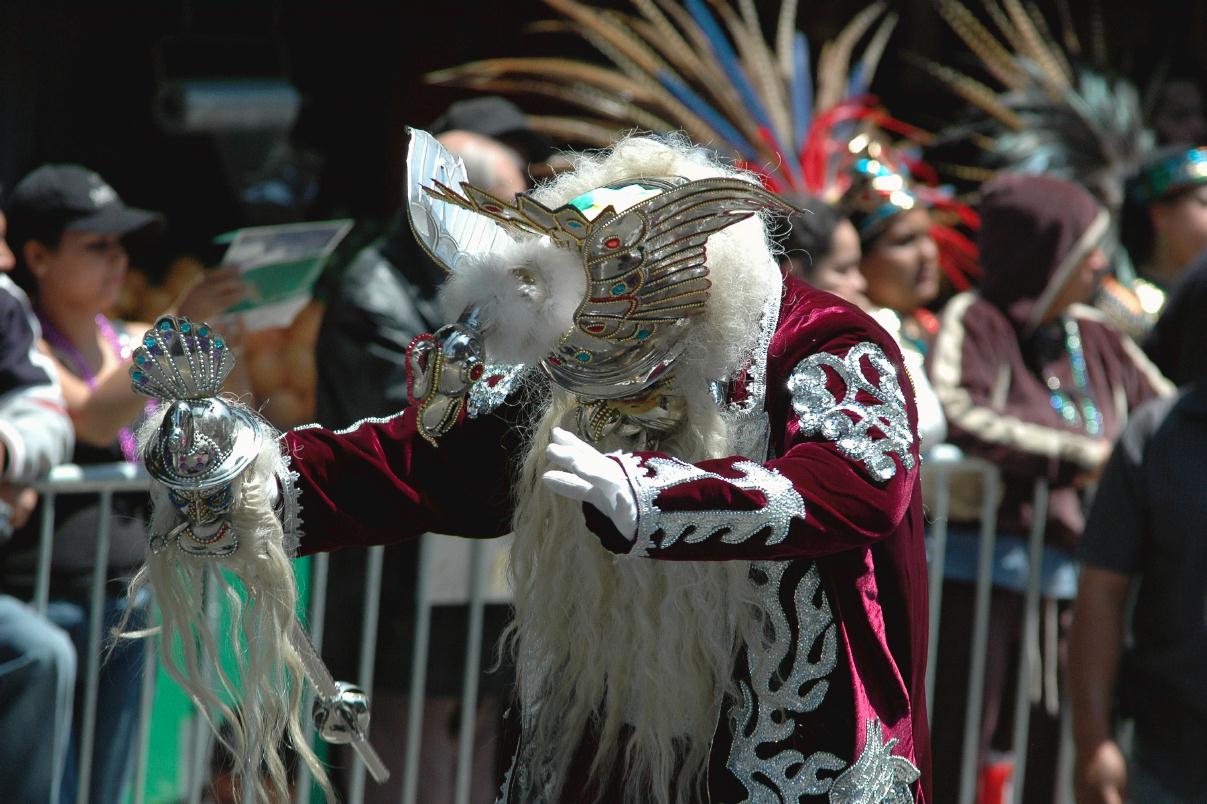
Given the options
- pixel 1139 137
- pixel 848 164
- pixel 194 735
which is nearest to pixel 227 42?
pixel 848 164

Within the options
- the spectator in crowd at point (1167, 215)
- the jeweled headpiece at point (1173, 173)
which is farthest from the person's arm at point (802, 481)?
the jeweled headpiece at point (1173, 173)

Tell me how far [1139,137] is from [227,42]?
11.2 ft

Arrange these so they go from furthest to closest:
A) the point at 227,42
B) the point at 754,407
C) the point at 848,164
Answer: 1. the point at 227,42
2. the point at 848,164
3. the point at 754,407

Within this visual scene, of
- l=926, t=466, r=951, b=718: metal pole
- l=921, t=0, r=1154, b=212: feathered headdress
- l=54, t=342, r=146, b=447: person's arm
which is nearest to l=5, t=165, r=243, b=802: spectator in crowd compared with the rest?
l=54, t=342, r=146, b=447: person's arm

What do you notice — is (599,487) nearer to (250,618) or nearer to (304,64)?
(250,618)

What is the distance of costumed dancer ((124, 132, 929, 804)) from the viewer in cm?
203

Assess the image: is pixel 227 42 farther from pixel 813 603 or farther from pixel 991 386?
pixel 813 603

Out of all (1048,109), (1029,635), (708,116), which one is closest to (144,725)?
(1029,635)

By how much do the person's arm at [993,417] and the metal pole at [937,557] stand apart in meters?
0.13

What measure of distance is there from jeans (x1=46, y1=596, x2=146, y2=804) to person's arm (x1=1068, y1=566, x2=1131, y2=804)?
1924mm

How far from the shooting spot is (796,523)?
1.90 m

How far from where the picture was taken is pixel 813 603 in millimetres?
2160

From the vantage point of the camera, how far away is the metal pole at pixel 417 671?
355 cm

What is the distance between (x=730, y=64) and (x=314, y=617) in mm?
3110
